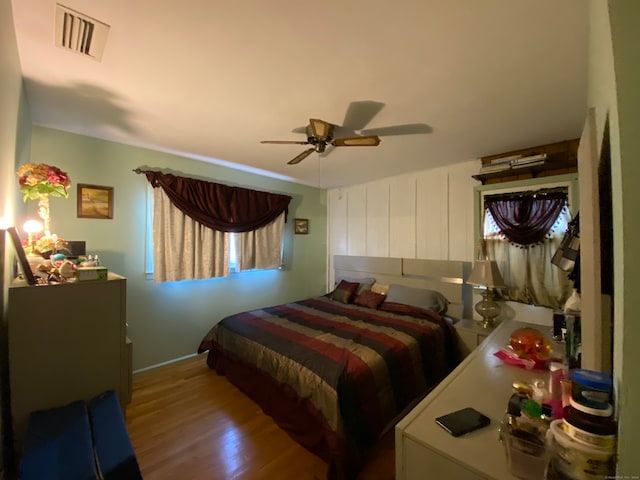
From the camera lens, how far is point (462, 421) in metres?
1.02

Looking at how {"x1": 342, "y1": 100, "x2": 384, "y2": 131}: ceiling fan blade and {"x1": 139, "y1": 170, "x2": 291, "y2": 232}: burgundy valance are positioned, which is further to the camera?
{"x1": 139, "y1": 170, "x2": 291, "y2": 232}: burgundy valance

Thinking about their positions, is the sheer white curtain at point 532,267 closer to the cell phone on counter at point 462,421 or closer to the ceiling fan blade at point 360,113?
the ceiling fan blade at point 360,113

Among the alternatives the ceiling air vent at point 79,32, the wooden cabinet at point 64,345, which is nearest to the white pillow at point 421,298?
the wooden cabinet at point 64,345

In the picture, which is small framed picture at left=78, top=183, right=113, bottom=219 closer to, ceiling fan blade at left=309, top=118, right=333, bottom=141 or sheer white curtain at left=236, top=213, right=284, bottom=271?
sheer white curtain at left=236, top=213, right=284, bottom=271

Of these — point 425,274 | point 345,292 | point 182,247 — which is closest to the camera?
point 182,247

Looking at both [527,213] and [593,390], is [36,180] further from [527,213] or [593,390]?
[527,213]

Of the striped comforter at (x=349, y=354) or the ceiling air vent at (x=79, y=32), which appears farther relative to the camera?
the striped comforter at (x=349, y=354)

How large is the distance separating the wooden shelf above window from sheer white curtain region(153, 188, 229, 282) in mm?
3153

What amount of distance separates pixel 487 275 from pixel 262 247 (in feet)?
9.07

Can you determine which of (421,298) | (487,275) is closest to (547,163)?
(487,275)

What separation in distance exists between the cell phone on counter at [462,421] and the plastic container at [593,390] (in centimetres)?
46

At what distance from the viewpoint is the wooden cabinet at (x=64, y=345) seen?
1.23 meters

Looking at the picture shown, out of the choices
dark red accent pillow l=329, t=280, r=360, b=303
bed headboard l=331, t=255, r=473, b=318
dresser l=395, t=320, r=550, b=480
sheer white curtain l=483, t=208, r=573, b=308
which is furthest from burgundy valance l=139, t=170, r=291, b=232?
dresser l=395, t=320, r=550, b=480

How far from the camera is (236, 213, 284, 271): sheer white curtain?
11.8 feet
